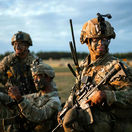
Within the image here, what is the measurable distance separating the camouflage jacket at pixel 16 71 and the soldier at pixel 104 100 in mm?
4046

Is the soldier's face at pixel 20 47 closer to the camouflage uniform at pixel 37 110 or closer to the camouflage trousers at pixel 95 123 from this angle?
the camouflage uniform at pixel 37 110

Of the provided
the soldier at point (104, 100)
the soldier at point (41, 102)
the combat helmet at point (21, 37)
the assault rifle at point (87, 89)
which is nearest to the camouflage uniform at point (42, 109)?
the soldier at point (41, 102)

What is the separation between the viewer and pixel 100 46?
5.13 meters

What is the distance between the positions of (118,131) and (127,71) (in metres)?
1.04

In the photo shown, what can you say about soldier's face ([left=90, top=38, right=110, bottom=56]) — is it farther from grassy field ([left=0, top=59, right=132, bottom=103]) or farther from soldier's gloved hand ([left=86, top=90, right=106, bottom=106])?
grassy field ([left=0, top=59, right=132, bottom=103])

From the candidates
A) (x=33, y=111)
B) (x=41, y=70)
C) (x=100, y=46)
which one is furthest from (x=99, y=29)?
(x=33, y=111)

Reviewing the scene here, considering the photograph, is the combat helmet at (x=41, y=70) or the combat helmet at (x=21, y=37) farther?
the combat helmet at (x=21, y=37)

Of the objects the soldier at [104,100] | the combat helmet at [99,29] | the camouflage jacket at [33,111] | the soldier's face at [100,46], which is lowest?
the camouflage jacket at [33,111]

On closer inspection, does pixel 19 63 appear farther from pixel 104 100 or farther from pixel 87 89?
pixel 104 100

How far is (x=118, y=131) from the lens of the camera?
15.6 feet

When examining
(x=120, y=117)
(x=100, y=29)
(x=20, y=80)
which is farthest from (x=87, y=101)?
(x=20, y=80)

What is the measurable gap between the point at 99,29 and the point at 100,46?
31 centimetres

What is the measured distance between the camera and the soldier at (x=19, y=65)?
892 centimetres

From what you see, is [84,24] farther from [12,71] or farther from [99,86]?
[12,71]
